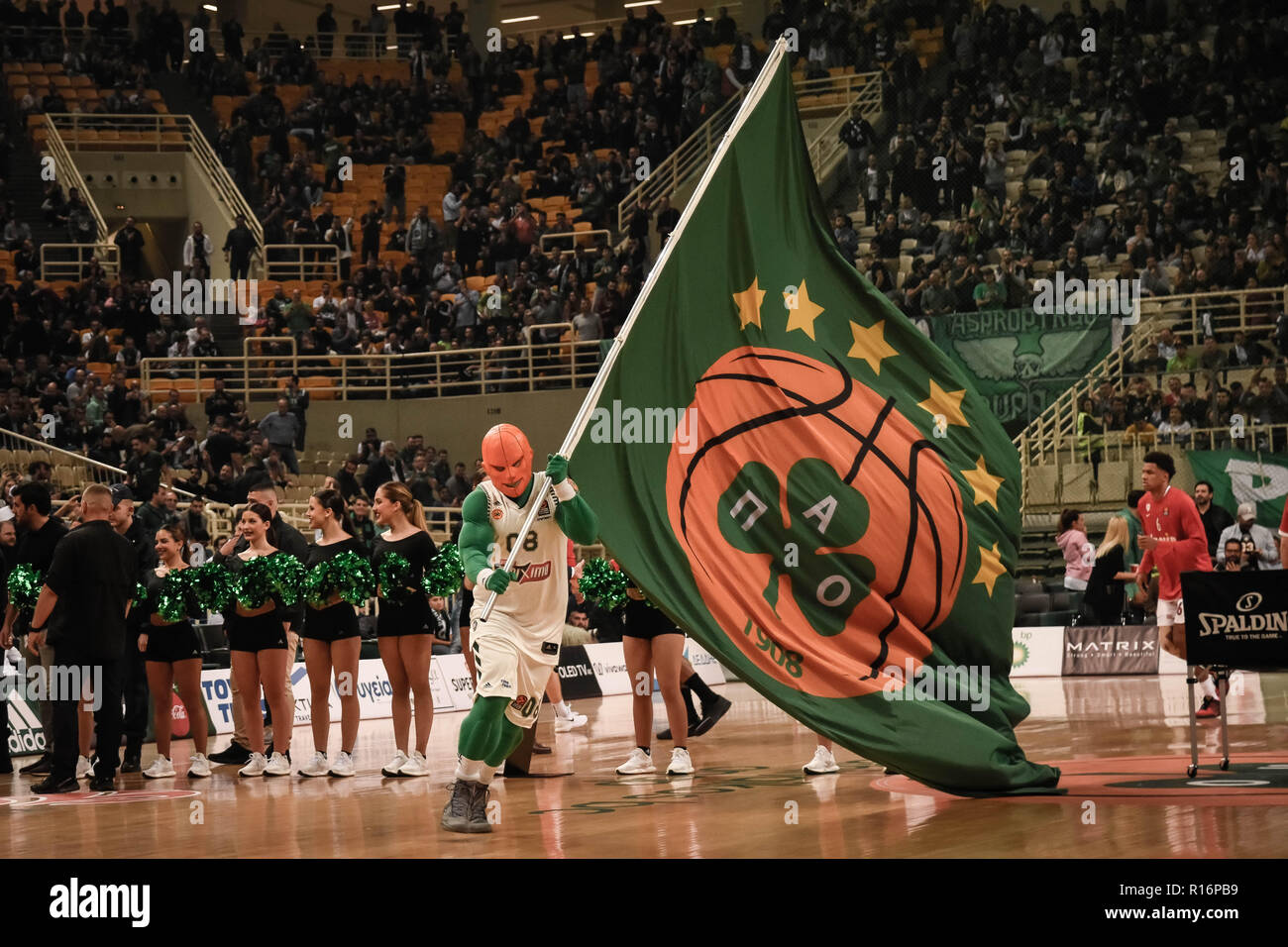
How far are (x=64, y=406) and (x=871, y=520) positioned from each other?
19.1 m

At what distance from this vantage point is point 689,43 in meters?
32.1

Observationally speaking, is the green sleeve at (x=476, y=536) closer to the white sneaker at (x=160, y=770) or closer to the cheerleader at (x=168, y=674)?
the cheerleader at (x=168, y=674)

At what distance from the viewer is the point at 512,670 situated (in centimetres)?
830

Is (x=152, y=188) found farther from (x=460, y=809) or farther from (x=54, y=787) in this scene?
(x=460, y=809)

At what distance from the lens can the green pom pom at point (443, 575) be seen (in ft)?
36.4

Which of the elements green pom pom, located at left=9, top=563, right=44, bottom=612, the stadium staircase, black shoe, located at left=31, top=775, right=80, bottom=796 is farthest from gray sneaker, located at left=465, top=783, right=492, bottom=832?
the stadium staircase

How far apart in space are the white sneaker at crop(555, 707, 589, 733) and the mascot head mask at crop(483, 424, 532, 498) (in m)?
6.49

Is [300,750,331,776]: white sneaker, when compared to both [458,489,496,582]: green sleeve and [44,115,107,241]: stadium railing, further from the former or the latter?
[44,115,107,241]: stadium railing

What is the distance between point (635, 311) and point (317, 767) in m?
4.33

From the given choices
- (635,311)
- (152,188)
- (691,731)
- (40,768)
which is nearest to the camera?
(635,311)

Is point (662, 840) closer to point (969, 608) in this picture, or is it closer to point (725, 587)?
point (725, 587)

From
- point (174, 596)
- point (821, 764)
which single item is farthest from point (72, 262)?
point (821, 764)
